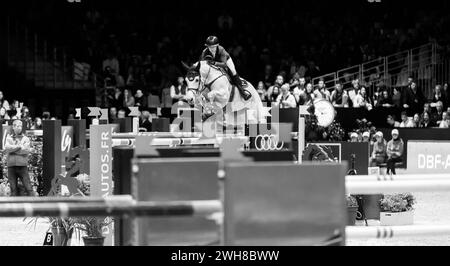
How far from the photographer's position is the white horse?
2000 centimetres

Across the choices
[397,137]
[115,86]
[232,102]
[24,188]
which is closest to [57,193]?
[24,188]

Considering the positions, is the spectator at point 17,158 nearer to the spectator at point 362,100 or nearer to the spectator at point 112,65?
the spectator at point 362,100

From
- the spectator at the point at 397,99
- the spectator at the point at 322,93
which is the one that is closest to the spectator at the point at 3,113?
the spectator at the point at 322,93

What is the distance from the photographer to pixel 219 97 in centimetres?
2022

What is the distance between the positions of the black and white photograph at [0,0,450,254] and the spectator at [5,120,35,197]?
0.09 ft

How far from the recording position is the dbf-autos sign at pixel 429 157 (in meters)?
21.3

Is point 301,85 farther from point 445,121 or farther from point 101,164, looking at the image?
point 101,164

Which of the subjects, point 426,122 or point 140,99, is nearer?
point 426,122

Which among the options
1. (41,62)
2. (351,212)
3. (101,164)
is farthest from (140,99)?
(101,164)

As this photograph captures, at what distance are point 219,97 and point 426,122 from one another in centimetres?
898

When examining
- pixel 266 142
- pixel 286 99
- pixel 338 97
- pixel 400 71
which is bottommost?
pixel 266 142

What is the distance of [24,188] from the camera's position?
1659 centimetres
